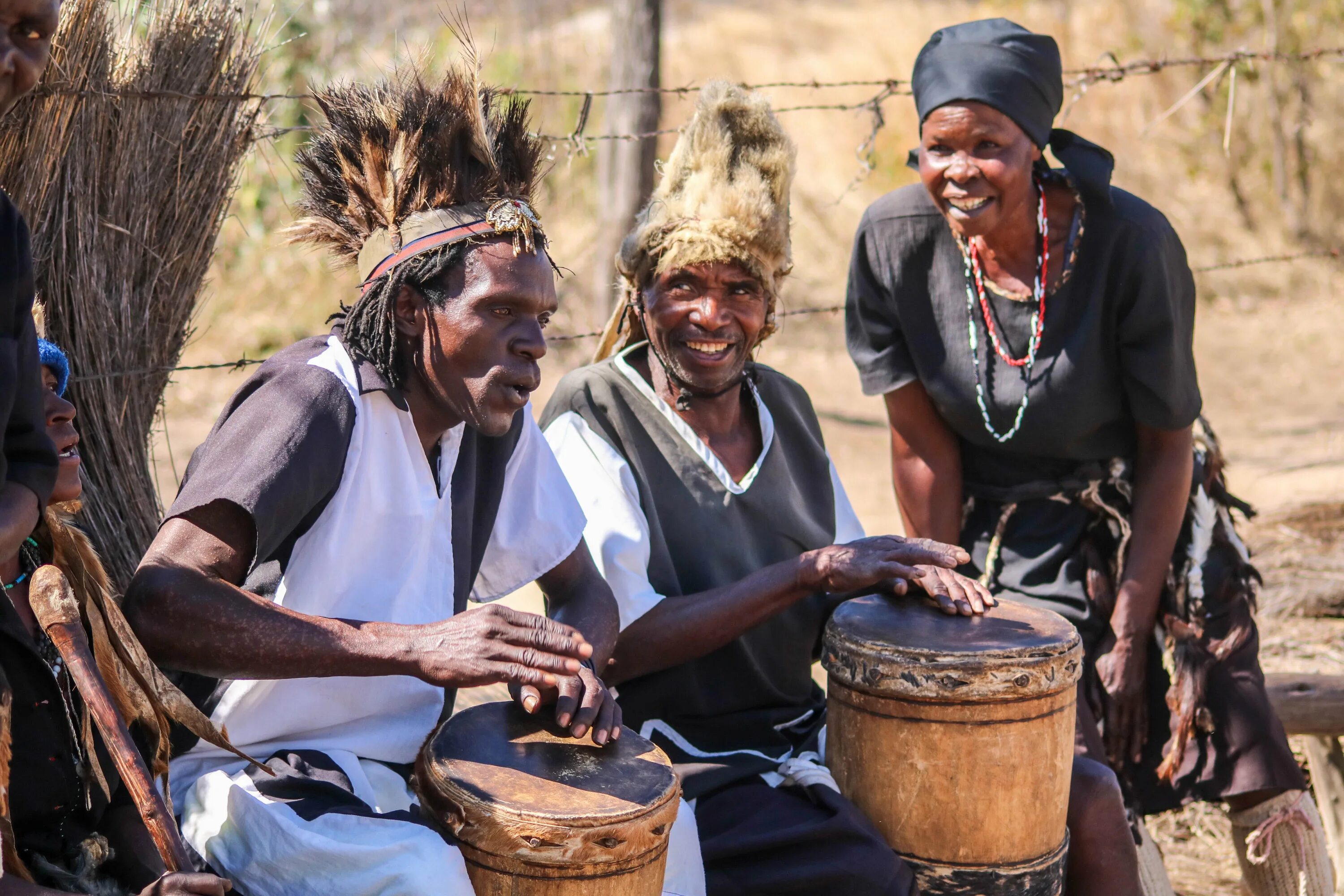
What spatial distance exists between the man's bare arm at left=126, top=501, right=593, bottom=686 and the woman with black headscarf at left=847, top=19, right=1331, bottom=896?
1.76m

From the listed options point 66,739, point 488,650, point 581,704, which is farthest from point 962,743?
point 66,739

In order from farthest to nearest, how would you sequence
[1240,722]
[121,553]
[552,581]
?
1. [1240,722]
2. [121,553]
3. [552,581]

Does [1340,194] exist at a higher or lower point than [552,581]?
higher

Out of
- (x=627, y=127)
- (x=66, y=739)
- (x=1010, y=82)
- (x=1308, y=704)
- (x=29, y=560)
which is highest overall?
(x=627, y=127)

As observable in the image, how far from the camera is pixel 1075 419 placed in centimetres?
357

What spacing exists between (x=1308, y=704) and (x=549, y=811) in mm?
2872

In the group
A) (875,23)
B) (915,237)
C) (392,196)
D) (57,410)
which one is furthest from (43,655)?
(875,23)

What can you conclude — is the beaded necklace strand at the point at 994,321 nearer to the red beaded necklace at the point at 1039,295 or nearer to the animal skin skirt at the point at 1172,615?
the red beaded necklace at the point at 1039,295

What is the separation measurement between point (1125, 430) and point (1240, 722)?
2.64 feet

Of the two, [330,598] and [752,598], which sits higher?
[330,598]

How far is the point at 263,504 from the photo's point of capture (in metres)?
2.24

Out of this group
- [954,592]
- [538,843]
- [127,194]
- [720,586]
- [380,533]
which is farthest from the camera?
[127,194]

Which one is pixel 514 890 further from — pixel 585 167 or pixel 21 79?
pixel 585 167

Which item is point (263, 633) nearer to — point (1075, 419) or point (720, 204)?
point (720, 204)
